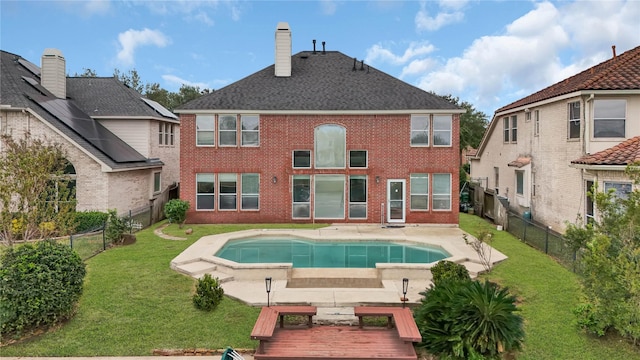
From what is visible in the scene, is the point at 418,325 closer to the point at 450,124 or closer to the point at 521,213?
the point at 450,124

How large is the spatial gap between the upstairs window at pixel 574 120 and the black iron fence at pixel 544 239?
417 centimetres

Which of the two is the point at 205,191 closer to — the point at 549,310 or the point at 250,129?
the point at 250,129

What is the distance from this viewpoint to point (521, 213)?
896 inches

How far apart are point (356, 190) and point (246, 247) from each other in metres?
7.33

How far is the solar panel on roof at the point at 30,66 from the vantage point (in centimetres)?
2418

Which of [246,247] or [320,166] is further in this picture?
[320,166]

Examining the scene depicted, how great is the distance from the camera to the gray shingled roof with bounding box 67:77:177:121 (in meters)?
24.8

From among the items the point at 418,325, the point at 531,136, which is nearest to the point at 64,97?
the point at 418,325

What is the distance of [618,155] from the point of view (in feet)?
45.2

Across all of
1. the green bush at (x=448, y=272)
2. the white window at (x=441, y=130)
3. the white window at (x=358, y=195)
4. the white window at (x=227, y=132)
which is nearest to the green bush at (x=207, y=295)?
the green bush at (x=448, y=272)

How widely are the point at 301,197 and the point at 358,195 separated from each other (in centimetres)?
304

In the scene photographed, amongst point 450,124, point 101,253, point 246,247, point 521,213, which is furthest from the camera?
point 521,213

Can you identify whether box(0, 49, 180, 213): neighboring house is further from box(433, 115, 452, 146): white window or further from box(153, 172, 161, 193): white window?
box(433, 115, 452, 146): white window

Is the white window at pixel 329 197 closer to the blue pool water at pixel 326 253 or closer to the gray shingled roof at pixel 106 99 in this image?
the blue pool water at pixel 326 253
